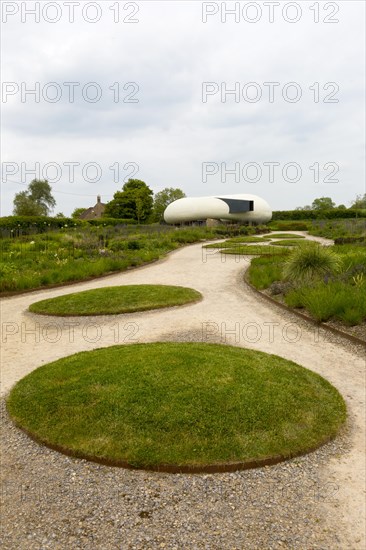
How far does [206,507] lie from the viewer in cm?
301

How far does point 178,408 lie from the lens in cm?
422

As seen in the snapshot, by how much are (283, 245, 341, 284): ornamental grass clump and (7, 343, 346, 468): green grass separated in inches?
199

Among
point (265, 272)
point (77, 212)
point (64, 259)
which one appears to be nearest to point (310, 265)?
point (265, 272)

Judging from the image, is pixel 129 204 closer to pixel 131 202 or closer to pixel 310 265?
pixel 131 202

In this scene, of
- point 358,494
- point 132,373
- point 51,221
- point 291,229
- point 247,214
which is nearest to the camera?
point 358,494

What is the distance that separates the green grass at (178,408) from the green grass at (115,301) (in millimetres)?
3305

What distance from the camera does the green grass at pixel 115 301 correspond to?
8969 millimetres

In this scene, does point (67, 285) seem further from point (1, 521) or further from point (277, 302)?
point (1, 521)

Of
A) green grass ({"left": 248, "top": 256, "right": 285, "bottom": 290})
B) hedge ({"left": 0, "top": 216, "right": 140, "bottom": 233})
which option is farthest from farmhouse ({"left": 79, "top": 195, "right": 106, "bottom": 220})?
green grass ({"left": 248, "top": 256, "right": 285, "bottom": 290})

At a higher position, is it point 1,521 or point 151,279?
point 151,279

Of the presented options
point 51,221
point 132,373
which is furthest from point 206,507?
point 51,221

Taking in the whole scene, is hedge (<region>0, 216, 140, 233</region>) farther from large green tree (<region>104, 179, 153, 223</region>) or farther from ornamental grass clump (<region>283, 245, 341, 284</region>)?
ornamental grass clump (<region>283, 245, 341, 284</region>)

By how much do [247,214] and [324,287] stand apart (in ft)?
144

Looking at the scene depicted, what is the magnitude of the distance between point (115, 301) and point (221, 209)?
4244 cm
